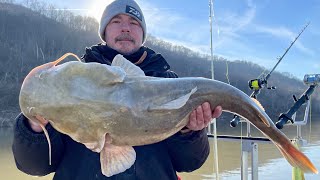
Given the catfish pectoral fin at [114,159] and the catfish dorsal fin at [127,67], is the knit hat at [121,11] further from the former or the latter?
the catfish pectoral fin at [114,159]

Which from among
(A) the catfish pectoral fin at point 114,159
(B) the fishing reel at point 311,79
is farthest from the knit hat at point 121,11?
(B) the fishing reel at point 311,79

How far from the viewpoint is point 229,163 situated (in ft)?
47.4

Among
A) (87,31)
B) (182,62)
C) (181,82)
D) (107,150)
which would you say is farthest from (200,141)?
(87,31)

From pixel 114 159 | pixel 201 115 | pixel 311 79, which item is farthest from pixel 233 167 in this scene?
pixel 114 159

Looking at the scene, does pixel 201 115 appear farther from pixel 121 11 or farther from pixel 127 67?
pixel 121 11

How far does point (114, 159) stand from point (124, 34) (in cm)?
125

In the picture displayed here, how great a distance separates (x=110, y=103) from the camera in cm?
178

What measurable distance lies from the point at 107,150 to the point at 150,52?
118cm

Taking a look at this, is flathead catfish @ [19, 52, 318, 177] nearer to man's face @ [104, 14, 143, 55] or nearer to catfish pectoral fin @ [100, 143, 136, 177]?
catfish pectoral fin @ [100, 143, 136, 177]

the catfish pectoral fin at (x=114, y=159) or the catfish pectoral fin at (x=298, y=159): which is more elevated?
the catfish pectoral fin at (x=114, y=159)

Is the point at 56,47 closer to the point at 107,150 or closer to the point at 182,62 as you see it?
the point at 182,62

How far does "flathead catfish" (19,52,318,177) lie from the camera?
172 cm

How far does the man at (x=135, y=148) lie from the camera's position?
218cm

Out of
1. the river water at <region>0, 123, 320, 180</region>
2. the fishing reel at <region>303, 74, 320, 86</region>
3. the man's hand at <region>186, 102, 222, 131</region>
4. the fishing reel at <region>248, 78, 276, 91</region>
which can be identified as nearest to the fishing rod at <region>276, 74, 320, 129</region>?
the fishing reel at <region>303, 74, 320, 86</region>
